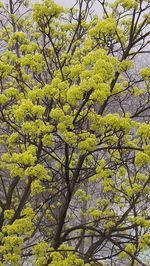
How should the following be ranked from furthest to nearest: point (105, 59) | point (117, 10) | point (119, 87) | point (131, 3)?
point (117, 10) → point (119, 87) → point (131, 3) → point (105, 59)


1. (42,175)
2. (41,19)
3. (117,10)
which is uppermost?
(117,10)

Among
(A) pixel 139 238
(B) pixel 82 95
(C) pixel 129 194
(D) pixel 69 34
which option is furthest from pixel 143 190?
(D) pixel 69 34

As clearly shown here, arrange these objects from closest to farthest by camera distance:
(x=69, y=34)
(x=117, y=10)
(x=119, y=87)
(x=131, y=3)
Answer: (x=131, y=3)
(x=119, y=87)
(x=117, y=10)
(x=69, y=34)

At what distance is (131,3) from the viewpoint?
5.31 meters

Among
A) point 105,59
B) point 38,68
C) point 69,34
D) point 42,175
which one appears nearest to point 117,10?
point 69,34

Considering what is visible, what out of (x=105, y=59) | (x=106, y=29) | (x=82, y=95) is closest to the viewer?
(x=82, y=95)

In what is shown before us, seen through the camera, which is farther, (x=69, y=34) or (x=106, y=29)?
(x=69, y=34)

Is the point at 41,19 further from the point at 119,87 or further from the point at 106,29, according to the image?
the point at 119,87

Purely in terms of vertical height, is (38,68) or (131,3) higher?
(131,3)

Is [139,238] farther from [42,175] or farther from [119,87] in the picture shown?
[119,87]

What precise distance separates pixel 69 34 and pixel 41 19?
6.47 feet

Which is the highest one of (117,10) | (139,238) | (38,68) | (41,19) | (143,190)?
(117,10)

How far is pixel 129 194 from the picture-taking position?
586cm

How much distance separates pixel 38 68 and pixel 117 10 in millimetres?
2076
